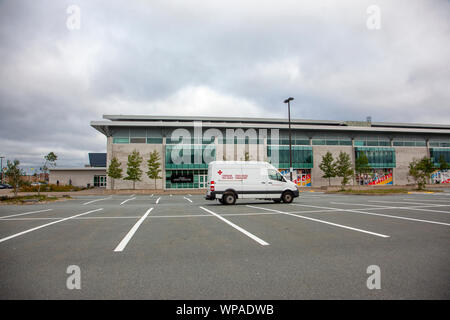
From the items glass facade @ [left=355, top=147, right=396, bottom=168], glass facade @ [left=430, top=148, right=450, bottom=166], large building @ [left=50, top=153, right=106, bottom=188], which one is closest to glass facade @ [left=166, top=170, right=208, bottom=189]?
large building @ [left=50, top=153, right=106, bottom=188]

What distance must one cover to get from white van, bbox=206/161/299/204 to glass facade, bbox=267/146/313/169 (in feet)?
101

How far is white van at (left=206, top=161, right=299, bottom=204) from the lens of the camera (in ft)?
51.9

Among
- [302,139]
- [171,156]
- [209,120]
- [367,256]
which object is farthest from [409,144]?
[367,256]

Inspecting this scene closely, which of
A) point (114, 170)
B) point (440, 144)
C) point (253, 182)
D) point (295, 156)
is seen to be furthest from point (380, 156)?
point (114, 170)

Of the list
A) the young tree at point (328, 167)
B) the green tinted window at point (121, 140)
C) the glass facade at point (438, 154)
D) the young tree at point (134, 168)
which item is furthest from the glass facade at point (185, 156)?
the glass facade at point (438, 154)

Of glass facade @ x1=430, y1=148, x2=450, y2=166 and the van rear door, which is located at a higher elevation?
glass facade @ x1=430, y1=148, x2=450, y2=166

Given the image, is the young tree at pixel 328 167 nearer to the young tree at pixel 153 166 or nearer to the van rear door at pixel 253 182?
the young tree at pixel 153 166

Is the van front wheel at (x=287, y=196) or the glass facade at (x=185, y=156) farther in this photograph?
the glass facade at (x=185, y=156)

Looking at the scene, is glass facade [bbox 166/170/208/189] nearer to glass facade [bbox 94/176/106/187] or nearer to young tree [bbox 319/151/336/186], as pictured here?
glass facade [bbox 94/176/106/187]

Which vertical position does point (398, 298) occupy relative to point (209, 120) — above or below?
below

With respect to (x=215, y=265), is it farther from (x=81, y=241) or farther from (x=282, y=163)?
(x=282, y=163)

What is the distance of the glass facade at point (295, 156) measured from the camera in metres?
47.2
